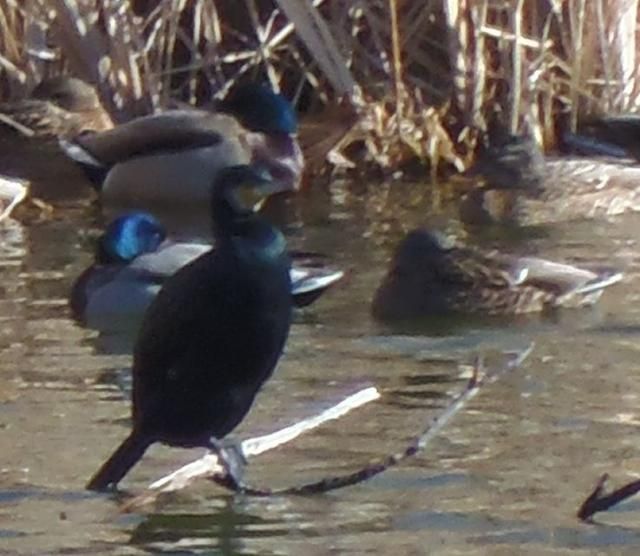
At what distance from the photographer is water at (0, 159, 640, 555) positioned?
6.08m

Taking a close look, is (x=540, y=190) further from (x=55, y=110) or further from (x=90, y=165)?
(x=55, y=110)

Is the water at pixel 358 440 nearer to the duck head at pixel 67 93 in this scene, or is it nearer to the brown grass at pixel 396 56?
the brown grass at pixel 396 56

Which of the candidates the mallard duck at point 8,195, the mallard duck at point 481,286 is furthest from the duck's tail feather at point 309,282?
the mallard duck at point 8,195

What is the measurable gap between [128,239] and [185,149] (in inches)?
108

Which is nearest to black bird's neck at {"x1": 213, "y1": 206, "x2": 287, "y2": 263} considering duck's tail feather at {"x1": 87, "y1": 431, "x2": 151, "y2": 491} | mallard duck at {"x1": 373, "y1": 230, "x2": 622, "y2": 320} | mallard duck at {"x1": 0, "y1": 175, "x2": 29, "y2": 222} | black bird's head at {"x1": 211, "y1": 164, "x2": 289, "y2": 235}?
black bird's head at {"x1": 211, "y1": 164, "x2": 289, "y2": 235}

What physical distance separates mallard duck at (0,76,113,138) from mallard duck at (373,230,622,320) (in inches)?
162

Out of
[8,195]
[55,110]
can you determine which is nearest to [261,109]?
[55,110]

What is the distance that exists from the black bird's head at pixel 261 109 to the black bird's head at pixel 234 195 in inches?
253

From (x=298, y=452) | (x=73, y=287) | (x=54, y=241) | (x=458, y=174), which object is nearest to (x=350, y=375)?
(x=298, y=452)

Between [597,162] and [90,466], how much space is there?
6.28 meters

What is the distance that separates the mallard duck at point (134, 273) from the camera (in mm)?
9406

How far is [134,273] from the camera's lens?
9.80 m

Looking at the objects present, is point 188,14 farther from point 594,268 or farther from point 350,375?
point 350,375

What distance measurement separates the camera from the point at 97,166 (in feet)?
42.3
